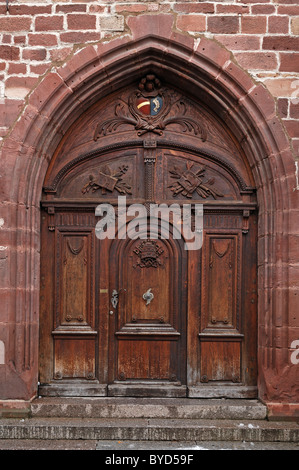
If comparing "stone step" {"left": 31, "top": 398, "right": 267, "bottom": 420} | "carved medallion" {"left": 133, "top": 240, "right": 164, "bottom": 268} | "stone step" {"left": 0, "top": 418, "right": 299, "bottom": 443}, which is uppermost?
"carved medallion" {"left": 133, "top": 240, "right": 164, "bottom": 268}

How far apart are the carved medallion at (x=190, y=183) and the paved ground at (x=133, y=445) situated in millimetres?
2546

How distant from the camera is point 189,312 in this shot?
546cm

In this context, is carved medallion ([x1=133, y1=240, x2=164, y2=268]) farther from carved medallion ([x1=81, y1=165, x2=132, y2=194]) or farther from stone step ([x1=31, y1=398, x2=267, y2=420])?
stone step ([x1=31, y1=398, x2=267, y2=420])

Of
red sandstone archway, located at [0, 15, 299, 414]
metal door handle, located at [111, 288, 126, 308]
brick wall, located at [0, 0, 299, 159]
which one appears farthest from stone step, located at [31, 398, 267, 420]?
brick wall, located at [0, 0, 299, 159]

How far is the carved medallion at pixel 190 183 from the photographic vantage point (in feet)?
18.1

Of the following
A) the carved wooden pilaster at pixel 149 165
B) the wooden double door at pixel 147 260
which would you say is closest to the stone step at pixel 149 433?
the wooden double door at pixel 147 260

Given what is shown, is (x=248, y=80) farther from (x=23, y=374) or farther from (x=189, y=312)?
(x=23, y=374)

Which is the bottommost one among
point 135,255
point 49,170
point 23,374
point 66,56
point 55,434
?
point 55,434

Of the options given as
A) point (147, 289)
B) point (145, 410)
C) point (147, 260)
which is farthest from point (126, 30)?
point (145, 410)

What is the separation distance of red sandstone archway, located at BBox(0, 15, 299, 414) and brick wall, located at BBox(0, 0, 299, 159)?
0.38ft

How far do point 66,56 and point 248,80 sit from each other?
6.18 ft

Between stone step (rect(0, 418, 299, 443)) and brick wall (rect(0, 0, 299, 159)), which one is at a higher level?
brick wall (rect(0, 0, 299, 159))

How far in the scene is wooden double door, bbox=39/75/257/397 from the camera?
5.46 metres

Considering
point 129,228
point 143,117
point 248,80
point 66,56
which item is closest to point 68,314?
point 129,228
